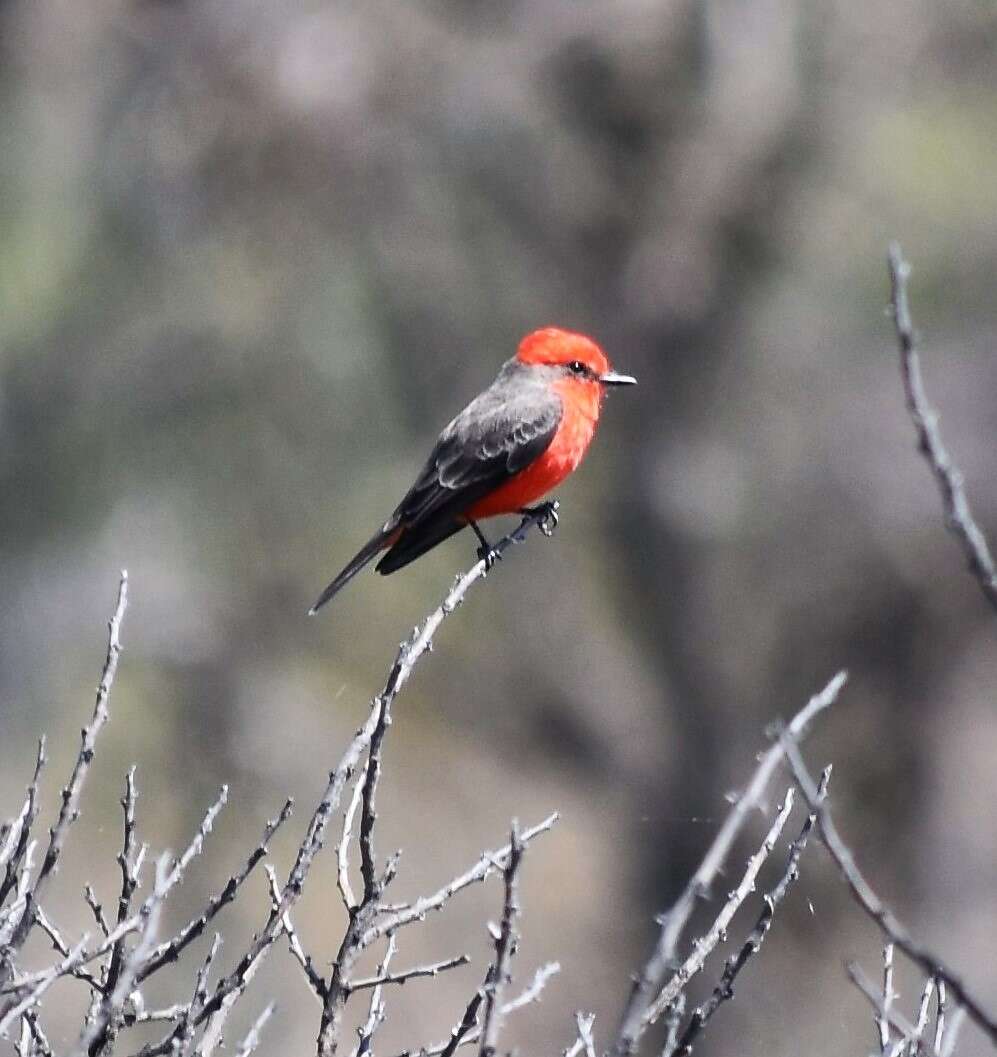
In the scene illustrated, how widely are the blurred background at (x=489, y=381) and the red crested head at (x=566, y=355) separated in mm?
6204

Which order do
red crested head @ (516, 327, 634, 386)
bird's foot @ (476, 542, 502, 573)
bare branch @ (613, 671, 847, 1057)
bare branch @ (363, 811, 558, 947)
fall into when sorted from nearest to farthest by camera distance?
1. bare branch @ (613, 671, 847, 1057)
2. bare branch @ (363, 811, 558, 947)
3. bird's foot @ (476, 542, 502, 573)
4. red crested head @ (516, 327, 634, 386)

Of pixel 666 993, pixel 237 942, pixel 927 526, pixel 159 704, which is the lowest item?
pixel 666 993

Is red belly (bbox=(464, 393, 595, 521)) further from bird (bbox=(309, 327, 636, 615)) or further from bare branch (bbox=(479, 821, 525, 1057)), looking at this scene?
bare branch (bbox=(479, 821, 525, 1057))

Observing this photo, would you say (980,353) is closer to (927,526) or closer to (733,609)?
(927,526)

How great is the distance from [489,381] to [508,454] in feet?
21.8

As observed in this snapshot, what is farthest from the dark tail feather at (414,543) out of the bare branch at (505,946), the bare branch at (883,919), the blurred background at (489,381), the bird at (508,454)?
the blurred background at (489,381)

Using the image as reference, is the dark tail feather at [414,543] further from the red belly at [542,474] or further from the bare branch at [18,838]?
the bare branch at [18,838]

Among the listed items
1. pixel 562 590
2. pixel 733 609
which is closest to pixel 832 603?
pixel 733 609

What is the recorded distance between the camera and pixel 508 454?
5727mm

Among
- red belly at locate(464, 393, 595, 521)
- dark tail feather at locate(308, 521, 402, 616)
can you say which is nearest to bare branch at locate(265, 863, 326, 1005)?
dark tail feather at locate(308, 521, 402, 616)

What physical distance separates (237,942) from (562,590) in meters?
3.94

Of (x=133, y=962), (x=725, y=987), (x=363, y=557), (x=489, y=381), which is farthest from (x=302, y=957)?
(x=489, y=381)

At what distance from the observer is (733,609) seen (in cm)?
1364

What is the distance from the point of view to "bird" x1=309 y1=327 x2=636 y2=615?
5695mm
